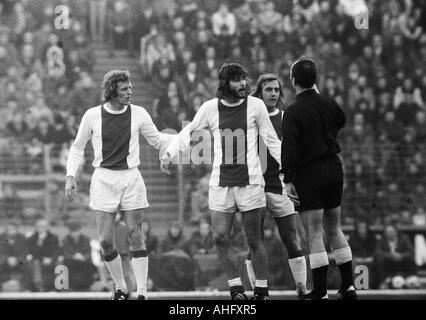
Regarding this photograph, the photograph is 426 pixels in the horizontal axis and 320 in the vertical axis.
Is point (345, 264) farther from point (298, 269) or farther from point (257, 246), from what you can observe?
point (298, 269)

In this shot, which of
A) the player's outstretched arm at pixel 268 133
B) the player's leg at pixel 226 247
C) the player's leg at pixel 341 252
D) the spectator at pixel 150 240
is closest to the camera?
the player's leg at pixel 341 252

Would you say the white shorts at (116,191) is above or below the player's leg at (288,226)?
above

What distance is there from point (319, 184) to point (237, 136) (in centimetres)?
101

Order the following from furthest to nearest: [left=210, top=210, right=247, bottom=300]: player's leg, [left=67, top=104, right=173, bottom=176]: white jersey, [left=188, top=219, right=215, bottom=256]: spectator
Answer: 1. [left=188, top=219, right=215, bottom=256]: spectator
2. [left=67, top=104, right=173, bottom=176]: white jersey
3. [left=210, top=210, right=247, bottom=300]: player's leg

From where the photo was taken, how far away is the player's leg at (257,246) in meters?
8.55

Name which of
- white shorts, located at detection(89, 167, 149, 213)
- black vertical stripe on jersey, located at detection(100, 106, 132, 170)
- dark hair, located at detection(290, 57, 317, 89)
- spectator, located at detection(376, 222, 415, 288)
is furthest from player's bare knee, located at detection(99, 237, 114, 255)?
spectator, located at detection(376, 222, 415, 288)

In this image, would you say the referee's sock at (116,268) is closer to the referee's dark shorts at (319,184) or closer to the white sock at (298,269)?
the white sock at (298,269)

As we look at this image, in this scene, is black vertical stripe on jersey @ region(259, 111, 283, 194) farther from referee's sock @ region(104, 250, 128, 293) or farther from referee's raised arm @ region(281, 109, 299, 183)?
referee's sock @ region(104, 250, 128, 293)

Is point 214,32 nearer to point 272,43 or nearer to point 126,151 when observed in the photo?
point 272,43

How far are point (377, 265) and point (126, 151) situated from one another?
5496 mm

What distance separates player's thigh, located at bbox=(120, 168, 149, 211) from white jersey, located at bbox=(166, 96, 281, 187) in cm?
68

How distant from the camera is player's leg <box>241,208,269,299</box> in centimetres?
855

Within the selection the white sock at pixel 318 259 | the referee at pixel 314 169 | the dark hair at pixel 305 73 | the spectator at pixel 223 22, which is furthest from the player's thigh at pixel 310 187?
the spectator at pixel 223 22

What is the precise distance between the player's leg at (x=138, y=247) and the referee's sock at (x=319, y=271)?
5.45 feet
